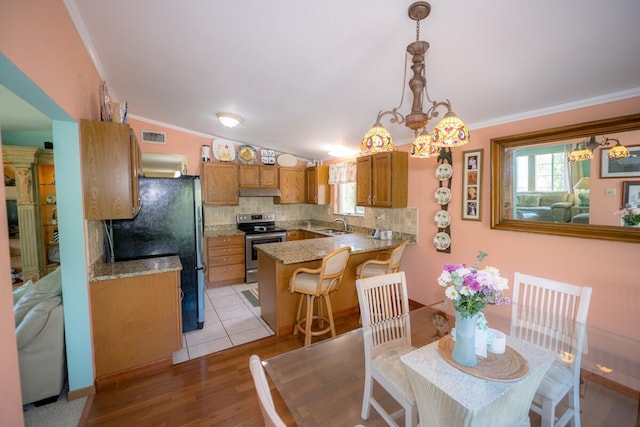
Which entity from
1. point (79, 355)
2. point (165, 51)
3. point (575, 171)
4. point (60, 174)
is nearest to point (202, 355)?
point (79, 355)

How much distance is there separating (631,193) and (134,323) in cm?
394

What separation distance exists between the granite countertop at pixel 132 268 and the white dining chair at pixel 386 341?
1658mm

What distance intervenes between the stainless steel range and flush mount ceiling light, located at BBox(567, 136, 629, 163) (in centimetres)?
384

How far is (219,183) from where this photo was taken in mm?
4629

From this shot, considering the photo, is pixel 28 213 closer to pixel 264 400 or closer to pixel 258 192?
pixel 258 192

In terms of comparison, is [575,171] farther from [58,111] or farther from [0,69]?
[58,111]

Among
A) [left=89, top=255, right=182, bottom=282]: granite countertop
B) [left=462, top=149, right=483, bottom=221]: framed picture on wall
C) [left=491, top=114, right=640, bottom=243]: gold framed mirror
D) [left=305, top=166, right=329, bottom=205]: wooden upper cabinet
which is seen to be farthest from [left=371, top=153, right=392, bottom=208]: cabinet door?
[left=89, top=255, right=182, bottom=282]: granite countertop

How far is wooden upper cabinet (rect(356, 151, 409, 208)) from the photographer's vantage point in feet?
11.5

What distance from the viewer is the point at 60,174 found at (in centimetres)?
181

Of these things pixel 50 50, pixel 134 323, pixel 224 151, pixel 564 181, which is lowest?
pixel 134 323

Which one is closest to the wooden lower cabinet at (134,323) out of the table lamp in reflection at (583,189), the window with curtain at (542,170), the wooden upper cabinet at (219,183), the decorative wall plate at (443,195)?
the wooden upper cabinet at (219,183)

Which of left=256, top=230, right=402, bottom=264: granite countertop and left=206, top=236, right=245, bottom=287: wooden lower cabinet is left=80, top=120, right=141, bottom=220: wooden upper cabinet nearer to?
left=256, top=230, right=402, bottom=264: granite countertop

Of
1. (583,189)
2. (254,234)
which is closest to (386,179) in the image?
(583,189)

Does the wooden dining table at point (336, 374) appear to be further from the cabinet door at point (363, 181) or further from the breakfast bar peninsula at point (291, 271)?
the cabinet door at point (363, 181)
